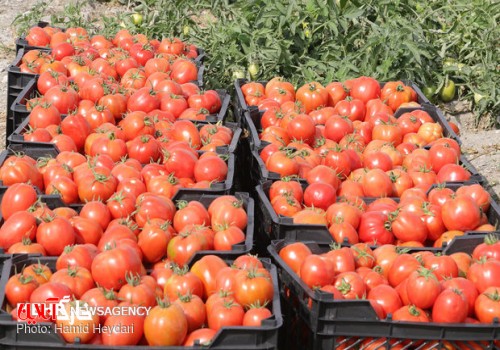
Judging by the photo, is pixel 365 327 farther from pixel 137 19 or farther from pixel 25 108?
pixel 137 19

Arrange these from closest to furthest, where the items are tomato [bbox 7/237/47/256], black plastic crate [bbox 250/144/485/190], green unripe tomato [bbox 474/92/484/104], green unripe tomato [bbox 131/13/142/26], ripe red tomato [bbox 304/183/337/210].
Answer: tomato [bbox 7/237/47/256] → ripe red tomato [bbox 304/183/337/210] → black plastic crate [bbox 250/144/485/190] → green unripe tomato [bbox 474/92/484/104] → green unripe tomato [bbox 131/13/142/26]

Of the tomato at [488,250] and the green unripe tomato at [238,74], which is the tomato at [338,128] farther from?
the green unripe tomato at [238,74]

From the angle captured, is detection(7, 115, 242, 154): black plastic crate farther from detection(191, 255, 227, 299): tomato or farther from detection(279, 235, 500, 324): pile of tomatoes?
detection(191, 255, 227, 299): tomato

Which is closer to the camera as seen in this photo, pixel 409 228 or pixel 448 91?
pixel 409 228

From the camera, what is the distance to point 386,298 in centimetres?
294

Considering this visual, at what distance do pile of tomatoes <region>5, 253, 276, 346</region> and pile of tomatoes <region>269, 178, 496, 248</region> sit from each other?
58 cm

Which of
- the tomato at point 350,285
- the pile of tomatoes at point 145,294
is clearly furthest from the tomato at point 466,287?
the pile of tomatoes at point 145,294

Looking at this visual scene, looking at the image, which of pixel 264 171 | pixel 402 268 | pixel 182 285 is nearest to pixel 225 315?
pixel 182 285

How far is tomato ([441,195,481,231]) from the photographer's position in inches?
136

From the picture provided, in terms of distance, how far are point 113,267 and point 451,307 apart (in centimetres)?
124

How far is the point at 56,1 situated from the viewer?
7508mm

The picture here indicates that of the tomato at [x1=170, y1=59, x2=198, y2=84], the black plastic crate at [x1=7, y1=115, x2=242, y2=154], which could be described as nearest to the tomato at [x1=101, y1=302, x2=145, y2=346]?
the black plastic crate at [x1=7, y1=115, x2=242, y2=154]

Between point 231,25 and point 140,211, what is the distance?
279 centimetres

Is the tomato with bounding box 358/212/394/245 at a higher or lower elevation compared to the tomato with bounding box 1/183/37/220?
lower
